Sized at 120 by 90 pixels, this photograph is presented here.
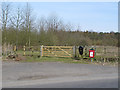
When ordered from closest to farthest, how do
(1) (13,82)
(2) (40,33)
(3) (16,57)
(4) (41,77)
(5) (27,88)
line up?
(5) (27,88), (1) (13,82), (4) (41,77), (3) (16,57), (2) (40,33)

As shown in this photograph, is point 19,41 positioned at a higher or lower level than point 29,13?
lower

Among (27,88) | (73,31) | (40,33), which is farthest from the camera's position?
(73,31)

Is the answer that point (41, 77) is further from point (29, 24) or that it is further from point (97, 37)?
point (97, 37)

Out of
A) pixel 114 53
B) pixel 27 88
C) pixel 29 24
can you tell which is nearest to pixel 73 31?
pixel 29 24

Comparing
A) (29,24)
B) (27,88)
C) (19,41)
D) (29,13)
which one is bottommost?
(27,88)

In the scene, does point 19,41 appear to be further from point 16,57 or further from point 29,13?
point 16,57

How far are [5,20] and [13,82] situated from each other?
86.4 ft

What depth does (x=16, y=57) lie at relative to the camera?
16672 mm

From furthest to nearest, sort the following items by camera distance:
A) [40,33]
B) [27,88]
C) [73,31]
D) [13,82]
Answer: [73,31]
[40,33]
[13,82]
[27,88]

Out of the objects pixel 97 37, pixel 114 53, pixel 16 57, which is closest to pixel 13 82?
pixel 16 57

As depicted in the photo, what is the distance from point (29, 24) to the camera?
35125 millimetres

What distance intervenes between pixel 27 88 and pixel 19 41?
87.3 ft

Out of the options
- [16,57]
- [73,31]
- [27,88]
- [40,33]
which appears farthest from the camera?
[73,31]

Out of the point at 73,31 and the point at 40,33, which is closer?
the point at 40,33
